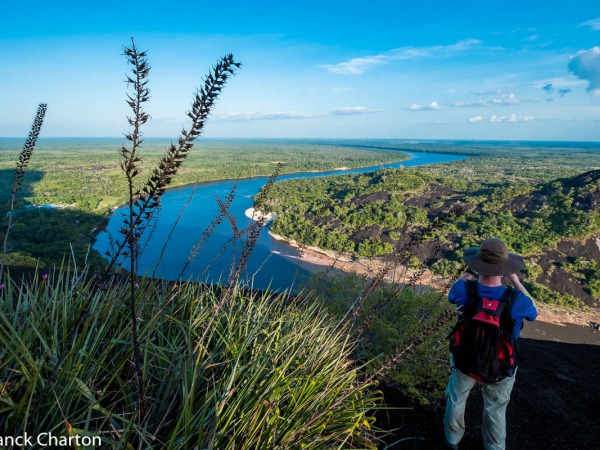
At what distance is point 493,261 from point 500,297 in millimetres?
283

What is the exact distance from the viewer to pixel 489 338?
8.54 feet

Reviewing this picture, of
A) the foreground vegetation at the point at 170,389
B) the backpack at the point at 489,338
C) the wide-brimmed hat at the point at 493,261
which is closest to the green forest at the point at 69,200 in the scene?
the foreground vegetation at the point at 170,389

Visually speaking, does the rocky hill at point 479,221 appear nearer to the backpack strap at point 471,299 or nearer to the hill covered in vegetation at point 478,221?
the hill covered in vegetation at point 478,221

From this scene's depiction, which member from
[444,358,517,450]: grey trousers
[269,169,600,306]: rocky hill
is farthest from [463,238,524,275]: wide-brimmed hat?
[269,169,600,306]: rocky hill

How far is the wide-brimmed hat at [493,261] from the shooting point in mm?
2701

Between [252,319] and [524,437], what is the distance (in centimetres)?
297

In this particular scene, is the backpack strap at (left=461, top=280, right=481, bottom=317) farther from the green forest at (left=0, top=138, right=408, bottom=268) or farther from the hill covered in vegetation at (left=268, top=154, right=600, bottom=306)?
the hill covered in vegetation at (left=268, top=154, right=600, bottom=306)

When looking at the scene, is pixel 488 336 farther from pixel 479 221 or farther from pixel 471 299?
pixel 479 221

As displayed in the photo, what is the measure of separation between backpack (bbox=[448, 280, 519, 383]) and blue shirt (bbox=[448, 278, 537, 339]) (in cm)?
4

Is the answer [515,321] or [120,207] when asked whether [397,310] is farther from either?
[120,207]

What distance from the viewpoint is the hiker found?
8.54 feet

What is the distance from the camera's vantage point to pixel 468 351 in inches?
105

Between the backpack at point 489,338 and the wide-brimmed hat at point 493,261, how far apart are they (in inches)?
7.2

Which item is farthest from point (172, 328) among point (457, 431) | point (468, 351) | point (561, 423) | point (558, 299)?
point (558, 299)
